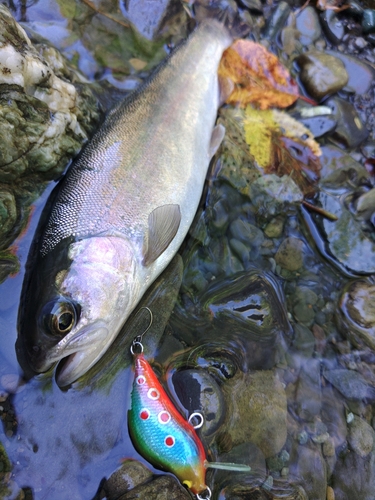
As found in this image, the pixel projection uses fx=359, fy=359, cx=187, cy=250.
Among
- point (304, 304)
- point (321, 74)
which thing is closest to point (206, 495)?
point (304, 304)

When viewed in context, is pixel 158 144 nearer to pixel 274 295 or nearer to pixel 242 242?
pixel 242 242

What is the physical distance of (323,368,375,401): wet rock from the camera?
2.89 meters

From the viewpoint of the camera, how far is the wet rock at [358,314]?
10.1ft

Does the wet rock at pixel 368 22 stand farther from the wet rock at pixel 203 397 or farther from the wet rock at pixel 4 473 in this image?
the wet rock at pixel 4 473

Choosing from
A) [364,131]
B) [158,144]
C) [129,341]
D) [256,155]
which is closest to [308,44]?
[364,131]

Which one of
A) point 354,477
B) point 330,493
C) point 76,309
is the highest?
point 76,309

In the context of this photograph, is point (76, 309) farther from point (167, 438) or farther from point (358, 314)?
point (358, 314)

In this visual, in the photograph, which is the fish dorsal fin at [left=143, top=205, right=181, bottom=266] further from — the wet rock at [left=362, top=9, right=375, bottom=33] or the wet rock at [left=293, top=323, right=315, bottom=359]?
the wet rock at [left=362, top=9, right=375, bottom=33]

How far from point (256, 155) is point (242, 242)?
3.02 ft

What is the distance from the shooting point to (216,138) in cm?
339

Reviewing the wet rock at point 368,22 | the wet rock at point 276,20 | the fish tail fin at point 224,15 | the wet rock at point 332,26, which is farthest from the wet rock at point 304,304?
the wet rock at point 368,22

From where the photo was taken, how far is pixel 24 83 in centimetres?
254

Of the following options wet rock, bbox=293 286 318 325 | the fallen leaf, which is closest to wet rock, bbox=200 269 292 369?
wet rock, bbox=293 286 318 325

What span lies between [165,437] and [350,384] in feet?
5.36
